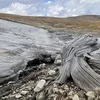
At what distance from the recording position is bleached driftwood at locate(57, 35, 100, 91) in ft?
16.5

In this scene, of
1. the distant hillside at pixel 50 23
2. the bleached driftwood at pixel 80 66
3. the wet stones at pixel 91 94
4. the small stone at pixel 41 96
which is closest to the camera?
the wet stones at pixel 91 94

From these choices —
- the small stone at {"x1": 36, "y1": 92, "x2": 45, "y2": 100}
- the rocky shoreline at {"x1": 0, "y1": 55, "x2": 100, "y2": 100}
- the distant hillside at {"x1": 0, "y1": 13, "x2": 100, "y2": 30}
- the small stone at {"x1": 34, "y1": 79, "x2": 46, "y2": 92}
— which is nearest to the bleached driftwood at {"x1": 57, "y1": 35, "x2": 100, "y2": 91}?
the rocky shoreline at {"x1": 0, "y1": 55, "x2": 100, "y2": 100}

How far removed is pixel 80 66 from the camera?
5.67m

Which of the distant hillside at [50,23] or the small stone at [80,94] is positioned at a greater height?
the small stone at [80,94]

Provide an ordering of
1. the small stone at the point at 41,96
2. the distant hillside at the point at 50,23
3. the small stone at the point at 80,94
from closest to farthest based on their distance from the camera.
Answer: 1. the small stone at the point at 80,94
2. the small stone at the point at 41,96
3. the distant hillside at the point at 50,23

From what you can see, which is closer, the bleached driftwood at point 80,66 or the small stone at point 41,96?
the small stone at point 41,96

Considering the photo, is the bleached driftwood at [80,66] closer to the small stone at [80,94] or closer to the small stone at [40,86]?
the small stone at [80,94]

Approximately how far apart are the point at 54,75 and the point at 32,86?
76 centimetres

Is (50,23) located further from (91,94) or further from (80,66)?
(91,94)

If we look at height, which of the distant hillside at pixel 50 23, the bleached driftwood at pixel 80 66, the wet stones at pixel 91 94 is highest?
the bleached driftwood at pixel 80 66

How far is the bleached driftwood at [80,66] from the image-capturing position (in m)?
5.04

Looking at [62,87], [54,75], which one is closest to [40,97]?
[62,87]

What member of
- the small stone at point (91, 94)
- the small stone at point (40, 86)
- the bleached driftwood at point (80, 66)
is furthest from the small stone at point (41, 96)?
the small stone at point (91, 94)

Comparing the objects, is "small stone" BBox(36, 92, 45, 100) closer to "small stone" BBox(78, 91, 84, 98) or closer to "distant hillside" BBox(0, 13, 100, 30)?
"small stone" BBox(78, 91, 84, 98)
